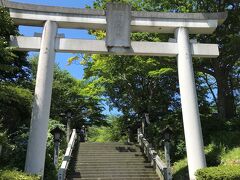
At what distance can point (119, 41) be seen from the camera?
14305mm

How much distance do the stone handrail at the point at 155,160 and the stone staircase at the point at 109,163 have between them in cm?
28

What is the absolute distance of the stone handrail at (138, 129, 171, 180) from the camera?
14.3 m

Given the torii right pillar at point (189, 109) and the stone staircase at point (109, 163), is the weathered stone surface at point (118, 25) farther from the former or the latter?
the stone staircase at point (109, 163)

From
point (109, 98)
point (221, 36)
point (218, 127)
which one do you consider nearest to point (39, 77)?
point (218, 127)

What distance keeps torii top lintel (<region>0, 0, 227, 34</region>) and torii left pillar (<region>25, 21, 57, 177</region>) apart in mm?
481

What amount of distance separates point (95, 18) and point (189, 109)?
219 inches

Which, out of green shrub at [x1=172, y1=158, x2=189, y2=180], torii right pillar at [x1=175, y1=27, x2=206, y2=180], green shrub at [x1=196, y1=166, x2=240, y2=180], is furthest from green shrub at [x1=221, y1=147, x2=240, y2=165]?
green shrub at [x1=196, y1=166, x2=240, y2=180]

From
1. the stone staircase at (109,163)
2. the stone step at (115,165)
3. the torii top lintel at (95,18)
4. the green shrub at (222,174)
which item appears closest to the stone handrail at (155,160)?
the stone staircase at (109,163)

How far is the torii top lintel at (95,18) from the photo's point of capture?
14.1m

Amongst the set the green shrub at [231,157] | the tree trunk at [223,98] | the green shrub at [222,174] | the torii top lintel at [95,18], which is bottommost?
the green shrub at [222,174]

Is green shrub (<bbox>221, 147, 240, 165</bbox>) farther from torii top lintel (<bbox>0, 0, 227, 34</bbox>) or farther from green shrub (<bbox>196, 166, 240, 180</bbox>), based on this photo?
torii top lintel (<bbox>0, 0, 227, 34</bbox>)

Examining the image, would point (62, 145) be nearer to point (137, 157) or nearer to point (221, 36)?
point (137, 157)

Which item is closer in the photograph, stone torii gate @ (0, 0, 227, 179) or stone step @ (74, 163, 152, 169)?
stone torii gate @ (0, 0, 227, 179)

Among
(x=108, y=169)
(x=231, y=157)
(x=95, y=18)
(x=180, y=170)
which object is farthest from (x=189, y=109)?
(x=95, y=18)
